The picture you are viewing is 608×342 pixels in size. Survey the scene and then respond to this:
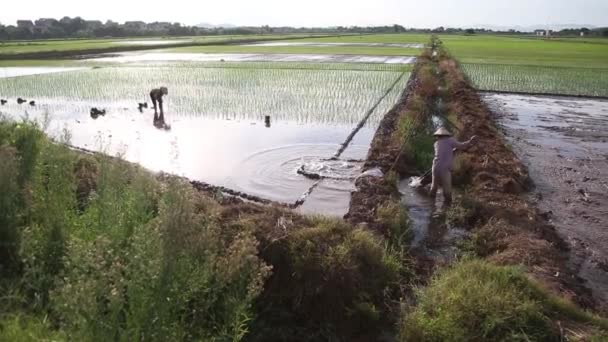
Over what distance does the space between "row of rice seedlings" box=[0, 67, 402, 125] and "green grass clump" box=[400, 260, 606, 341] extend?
27.9 ft

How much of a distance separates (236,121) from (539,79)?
1514 cm

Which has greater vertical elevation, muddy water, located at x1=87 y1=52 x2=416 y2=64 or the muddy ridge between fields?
muddy water, located at x1=87 y1=52 x2=416 y2=64

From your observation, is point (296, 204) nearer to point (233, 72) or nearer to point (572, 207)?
point (572, 207)

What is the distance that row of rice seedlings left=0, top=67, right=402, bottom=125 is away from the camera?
45.4ft

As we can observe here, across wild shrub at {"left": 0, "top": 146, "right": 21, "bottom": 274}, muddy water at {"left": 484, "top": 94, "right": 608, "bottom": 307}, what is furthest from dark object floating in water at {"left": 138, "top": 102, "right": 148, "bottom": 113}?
muddy water at {"left": 484, "top": 94, "right": 608, "bottom": 307}

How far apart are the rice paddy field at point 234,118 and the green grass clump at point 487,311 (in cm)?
279

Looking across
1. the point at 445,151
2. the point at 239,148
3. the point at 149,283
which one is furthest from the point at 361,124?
the point at 149,283

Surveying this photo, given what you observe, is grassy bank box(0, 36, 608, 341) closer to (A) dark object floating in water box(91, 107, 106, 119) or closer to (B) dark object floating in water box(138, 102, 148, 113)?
(A) dark object floating in water box(91, 107, 106, 119)

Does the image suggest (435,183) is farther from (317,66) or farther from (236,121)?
(317,66)

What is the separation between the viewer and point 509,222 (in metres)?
6.15

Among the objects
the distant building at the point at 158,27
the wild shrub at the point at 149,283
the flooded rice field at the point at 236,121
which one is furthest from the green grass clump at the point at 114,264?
the distant building at the point at 158,27

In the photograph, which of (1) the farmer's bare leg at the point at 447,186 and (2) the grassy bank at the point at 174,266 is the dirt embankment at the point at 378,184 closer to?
(1) the farmer's bare leg at the point at 447,186

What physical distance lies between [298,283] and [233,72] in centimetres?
1997

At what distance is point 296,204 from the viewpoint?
6922 mm
